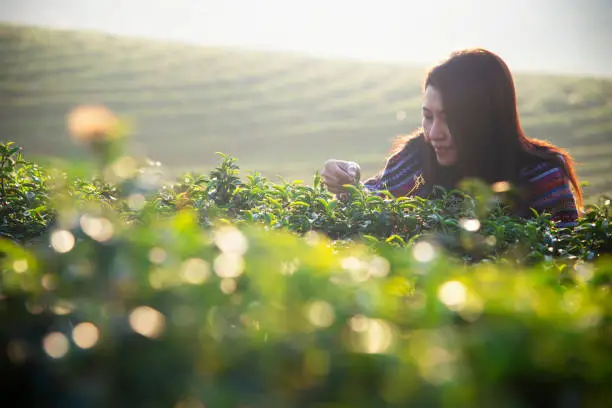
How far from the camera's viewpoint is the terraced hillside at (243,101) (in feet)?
82.8

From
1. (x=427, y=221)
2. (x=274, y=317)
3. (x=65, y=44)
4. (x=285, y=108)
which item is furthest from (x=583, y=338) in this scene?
(x=65, y=44)

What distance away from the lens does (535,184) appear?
4.75 metres

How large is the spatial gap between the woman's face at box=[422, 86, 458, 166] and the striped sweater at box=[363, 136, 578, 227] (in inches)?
11.1

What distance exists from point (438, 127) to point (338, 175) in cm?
105

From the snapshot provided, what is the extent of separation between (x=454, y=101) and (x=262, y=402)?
158 inches

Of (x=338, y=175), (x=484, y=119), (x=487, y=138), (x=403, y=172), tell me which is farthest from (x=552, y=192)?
(x=338, y=175)

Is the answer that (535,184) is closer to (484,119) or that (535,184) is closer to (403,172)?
(484,119)

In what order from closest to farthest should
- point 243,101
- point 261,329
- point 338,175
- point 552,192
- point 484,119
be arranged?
point 261,329
point 338,175
point 552,192
point 484,119
point 243,101

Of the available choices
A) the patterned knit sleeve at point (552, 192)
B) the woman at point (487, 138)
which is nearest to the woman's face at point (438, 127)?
the woman at point (487, 138)

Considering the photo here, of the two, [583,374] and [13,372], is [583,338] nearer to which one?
[583,374]

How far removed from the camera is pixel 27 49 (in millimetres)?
33438

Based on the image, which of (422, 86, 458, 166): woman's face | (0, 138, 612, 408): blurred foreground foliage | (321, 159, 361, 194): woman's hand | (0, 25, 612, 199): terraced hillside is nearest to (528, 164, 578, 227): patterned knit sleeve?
(422, 86, 458, 166): woman's face

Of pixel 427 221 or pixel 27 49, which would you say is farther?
pixel 27 49

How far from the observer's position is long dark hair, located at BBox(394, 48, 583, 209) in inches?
186
